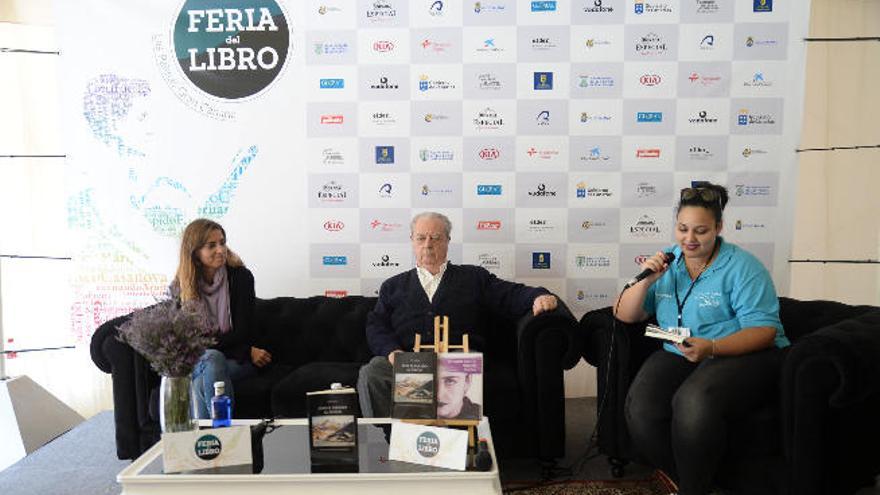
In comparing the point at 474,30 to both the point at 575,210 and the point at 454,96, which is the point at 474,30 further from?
the point at 575,210

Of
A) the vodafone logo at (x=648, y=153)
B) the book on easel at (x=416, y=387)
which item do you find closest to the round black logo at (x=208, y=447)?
the book on easel at (x=416, y=387)

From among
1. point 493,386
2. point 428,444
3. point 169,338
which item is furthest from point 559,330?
point 169,338

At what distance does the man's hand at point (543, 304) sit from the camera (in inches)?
104

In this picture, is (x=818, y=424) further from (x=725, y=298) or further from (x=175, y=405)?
(x=175, y=405)

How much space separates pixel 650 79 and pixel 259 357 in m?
2.51

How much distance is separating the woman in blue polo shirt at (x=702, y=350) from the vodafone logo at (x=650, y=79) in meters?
1.20

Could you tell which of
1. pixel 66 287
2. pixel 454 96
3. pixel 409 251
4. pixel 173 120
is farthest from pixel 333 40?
pixel 66 287

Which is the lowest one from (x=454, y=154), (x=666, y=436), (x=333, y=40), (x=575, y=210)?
(x=666, y=436)

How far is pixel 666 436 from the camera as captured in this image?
2.22m

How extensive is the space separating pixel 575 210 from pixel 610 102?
0.62 meters

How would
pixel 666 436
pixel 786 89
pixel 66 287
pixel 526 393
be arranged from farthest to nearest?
pixel 66 287
pixel 786 89
pixel 526 393
pixel 666 436

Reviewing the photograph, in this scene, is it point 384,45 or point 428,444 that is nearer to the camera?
point 428,444

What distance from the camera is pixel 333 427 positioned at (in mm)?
1748

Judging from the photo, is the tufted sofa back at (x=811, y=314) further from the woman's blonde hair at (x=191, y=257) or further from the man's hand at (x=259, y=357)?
the woman's blonde hair at (x=191, y=257)
